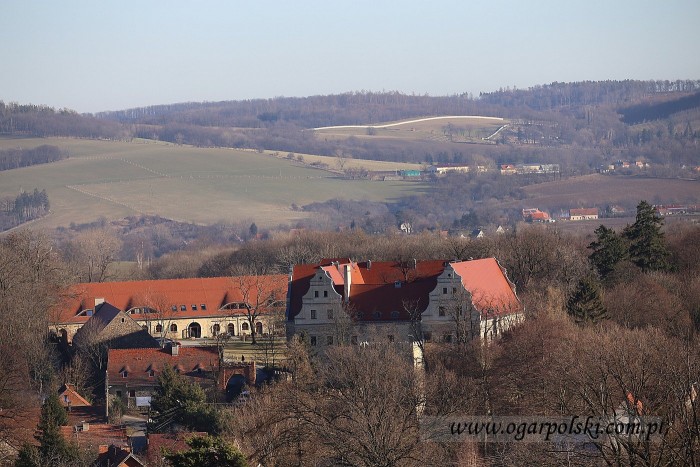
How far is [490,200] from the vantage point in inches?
7756

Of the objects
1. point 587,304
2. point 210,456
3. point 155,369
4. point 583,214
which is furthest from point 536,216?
point 210,456

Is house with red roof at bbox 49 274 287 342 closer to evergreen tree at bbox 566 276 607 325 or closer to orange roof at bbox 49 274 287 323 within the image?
orange roof at bbox 49 274 287 323

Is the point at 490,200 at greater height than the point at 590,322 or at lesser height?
lesser

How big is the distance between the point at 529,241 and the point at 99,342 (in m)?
29.5

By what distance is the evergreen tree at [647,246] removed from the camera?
225 feet

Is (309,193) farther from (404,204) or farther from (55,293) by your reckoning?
(55,293)

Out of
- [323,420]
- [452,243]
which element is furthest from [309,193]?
[323,420]

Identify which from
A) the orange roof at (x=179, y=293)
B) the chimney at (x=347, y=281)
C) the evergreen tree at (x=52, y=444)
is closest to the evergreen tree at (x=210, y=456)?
the evergreen tree at (x=52, y=444)

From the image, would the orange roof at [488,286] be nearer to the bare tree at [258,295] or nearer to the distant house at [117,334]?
the bare tree at [258,295]

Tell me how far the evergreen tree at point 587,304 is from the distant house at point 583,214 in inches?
4428

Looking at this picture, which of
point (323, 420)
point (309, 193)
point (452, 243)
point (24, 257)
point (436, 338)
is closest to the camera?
point (323, 420)

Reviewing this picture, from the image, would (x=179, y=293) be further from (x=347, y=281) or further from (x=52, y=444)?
(x=52, y=444)

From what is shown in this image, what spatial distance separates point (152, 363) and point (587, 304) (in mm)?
17613

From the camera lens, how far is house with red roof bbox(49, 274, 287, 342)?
229ft
